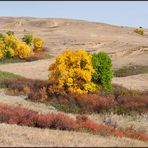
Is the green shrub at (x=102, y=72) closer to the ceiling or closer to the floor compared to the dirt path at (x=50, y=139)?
closer to the floor

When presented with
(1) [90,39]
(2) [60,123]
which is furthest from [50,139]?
(1) [90,39]

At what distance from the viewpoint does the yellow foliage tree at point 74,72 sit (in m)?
39.0

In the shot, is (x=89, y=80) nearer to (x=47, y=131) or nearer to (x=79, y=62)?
(x=79, y=62)

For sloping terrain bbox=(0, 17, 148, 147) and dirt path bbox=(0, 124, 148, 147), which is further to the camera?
sloping terrain bbox=(0, 17, 148, 147)

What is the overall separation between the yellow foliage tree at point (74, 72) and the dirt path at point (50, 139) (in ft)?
67.1

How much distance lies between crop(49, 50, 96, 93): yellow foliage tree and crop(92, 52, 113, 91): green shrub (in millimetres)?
1117

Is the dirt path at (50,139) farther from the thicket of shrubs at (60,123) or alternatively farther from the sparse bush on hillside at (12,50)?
the sparse bush on hillside at (12,50)

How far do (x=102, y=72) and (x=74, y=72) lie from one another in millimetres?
3201

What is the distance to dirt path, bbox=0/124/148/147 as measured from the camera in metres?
14.6

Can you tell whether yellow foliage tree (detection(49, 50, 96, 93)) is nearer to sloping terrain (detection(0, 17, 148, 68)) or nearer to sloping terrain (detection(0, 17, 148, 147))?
sloping terrain (detection(0, 17, 148, 147))

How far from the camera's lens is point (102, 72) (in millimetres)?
41688

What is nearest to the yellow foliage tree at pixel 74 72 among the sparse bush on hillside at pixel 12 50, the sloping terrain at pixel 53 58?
the sloping terrain at pixel 53 58

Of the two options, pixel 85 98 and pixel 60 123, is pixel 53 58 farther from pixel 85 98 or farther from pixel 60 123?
pixel 60 123

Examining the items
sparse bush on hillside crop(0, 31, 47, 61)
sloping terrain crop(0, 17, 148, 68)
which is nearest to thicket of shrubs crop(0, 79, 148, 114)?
sloping terrain crop(0, 17, 148, 68)
